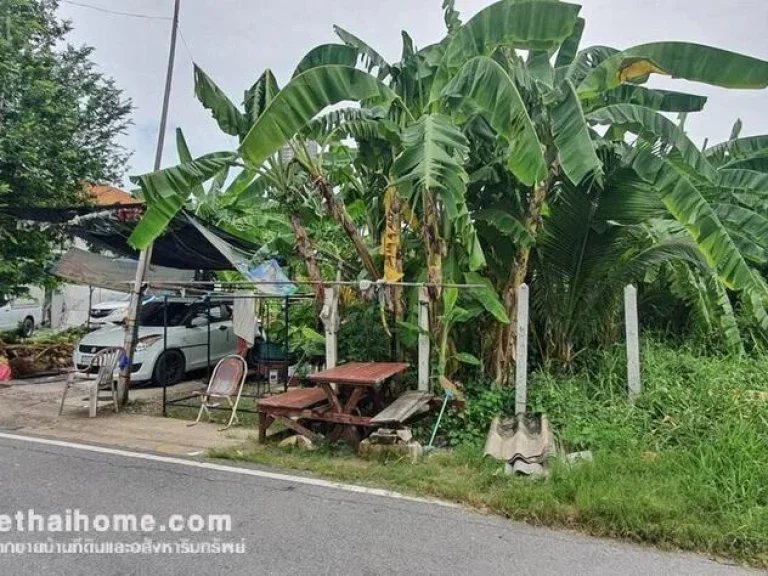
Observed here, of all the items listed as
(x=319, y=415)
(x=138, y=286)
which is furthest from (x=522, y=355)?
(x=138, y=286)

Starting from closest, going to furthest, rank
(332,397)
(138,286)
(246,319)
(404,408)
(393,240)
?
(404,408) < (332,397) < (393,240) < (138,286) < (246,319)

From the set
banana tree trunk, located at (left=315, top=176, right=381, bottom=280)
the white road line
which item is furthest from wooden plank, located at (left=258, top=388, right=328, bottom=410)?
banana tree trunk, located at (left=315, top=176, right=381, bottom=280)

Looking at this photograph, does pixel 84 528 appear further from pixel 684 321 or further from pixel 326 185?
pixel 684 321

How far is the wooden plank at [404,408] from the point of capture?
5414mm

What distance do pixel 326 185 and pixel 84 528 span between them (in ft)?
14.1

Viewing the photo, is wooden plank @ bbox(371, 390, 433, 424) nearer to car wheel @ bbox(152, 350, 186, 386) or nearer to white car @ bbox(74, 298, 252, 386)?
white car @ bbox(74, 298, 252, 386)

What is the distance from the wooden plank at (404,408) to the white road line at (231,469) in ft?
2.65

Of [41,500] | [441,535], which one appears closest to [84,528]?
[41,500]

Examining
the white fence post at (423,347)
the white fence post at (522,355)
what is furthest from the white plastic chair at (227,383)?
the white fence post at (522,355)

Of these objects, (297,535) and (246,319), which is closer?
(297,535)

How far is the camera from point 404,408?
226 inches

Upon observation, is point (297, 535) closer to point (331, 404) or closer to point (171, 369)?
point (331, 404)

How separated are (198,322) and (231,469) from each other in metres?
6.20

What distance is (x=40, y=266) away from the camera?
37.6ft
